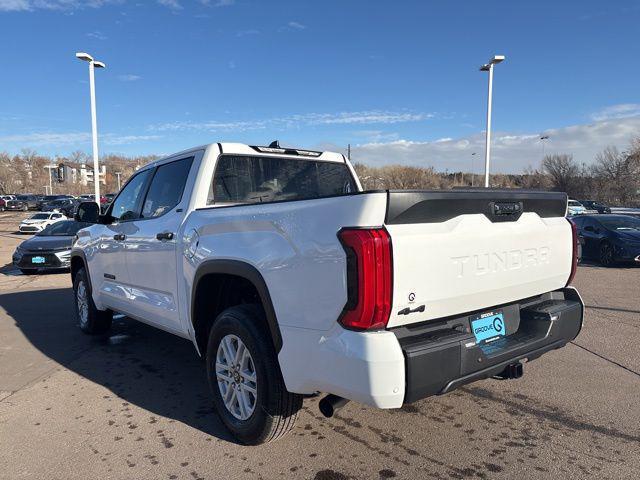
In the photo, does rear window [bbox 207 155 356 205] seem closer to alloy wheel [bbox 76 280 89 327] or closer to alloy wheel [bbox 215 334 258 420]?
alloy wheel [bbox 215 334 258 420]

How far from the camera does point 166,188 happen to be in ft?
14.5

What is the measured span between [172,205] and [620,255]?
38.7ft

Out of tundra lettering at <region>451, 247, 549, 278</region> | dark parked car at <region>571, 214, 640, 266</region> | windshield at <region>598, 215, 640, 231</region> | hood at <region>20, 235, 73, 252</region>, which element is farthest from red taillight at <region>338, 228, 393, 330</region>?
windshield at <region>598, 215, 640, 231</region>

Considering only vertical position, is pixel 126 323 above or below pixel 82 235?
below

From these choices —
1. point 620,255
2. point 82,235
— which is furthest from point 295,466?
point 620,255

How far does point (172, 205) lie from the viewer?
4184 millimetres

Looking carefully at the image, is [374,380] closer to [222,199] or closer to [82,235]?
[222,199]

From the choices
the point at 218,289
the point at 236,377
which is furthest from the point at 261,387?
the point at 218,289

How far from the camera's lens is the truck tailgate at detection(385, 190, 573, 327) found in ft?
8.05

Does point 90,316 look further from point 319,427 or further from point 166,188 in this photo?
point 319,427

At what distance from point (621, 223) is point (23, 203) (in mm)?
58251

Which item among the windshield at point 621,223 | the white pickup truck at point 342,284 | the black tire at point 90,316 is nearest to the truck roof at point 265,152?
the white pickup truck at point 342,284

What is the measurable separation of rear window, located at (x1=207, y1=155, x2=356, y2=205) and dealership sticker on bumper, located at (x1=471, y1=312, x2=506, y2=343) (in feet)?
5.25

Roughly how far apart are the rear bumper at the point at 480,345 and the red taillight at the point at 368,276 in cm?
22
